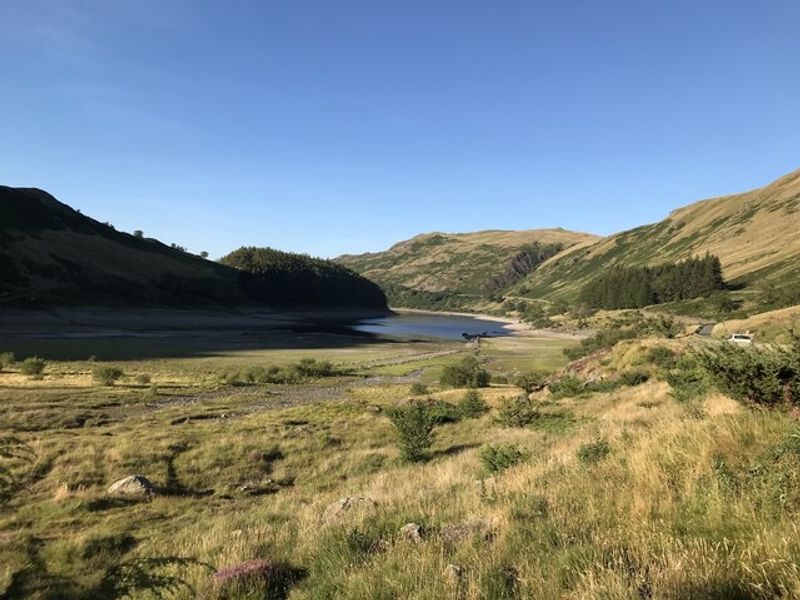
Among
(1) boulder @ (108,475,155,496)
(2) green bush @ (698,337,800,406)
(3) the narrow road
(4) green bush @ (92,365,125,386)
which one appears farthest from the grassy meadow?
(3) the narrow road

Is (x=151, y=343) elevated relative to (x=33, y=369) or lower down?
lower down

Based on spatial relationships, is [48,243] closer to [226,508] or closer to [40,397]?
[40,397]

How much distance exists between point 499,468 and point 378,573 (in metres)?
6.88

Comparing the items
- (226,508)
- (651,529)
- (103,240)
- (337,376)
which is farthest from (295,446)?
(103,240)

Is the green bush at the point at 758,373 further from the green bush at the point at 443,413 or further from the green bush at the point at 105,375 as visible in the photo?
the green bush at the point at 105,375

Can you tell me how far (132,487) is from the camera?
16.6 metres

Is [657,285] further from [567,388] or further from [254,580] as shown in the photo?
[254,580]

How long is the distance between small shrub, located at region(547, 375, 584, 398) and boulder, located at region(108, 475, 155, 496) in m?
25.5

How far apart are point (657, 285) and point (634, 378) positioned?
135796 millimetres

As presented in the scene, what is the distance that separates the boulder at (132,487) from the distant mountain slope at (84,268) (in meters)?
120

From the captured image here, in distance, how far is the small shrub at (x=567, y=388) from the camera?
3403 centimetres

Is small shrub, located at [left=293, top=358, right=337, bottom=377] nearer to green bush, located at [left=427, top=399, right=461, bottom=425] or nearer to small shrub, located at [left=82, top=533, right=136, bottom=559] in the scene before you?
green bush, located at [left=427, top=399, right=461, bottom=425]

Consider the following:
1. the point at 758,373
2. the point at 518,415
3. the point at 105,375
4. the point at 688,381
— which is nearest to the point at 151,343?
the point at 105,375

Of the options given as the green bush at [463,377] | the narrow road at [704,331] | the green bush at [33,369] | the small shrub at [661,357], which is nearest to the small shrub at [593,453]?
the small shrub at [661,357]
